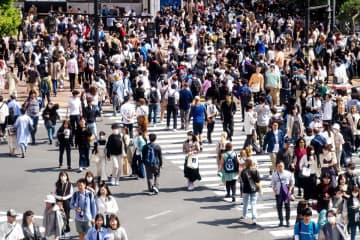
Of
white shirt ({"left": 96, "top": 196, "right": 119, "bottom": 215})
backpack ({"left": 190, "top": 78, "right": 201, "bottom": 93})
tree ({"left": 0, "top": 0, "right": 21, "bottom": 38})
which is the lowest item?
white shirt ({"left": 96, "top": 196, "right": 119, "bottom": 215})

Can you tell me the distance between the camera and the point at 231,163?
27469 mm

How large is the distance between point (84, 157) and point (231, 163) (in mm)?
4519

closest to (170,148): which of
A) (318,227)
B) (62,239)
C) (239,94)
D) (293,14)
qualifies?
(239,94)

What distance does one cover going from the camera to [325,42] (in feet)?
157

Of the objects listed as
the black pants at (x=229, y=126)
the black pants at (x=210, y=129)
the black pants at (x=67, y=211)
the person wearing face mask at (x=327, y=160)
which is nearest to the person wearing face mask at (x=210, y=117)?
the black pants at (x=210, y=129)

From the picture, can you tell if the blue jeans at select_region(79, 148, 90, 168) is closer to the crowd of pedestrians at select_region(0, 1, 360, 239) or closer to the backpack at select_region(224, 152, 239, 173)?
the crowd of pedestrians at select_region(0, 1, 360, 239)

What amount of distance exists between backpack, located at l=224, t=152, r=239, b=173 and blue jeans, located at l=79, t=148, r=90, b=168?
13.7ft

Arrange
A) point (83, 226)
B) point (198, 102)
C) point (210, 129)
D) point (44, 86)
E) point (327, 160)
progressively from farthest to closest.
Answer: point (44, 86), point (210, 129), point (198, 102), point (327, 160), point (83, 226)

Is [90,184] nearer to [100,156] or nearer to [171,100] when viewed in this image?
[100,156]

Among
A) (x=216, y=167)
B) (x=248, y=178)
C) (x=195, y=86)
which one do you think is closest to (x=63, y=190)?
(x=248, y=178)

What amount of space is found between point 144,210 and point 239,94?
1050 cm

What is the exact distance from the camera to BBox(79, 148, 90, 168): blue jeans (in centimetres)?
2997

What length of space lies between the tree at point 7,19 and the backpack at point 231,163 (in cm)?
1863

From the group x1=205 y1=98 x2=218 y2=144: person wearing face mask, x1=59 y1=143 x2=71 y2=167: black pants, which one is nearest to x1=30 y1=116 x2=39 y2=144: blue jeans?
x1=59 y1=143 x2=71 y2=167: black pants
